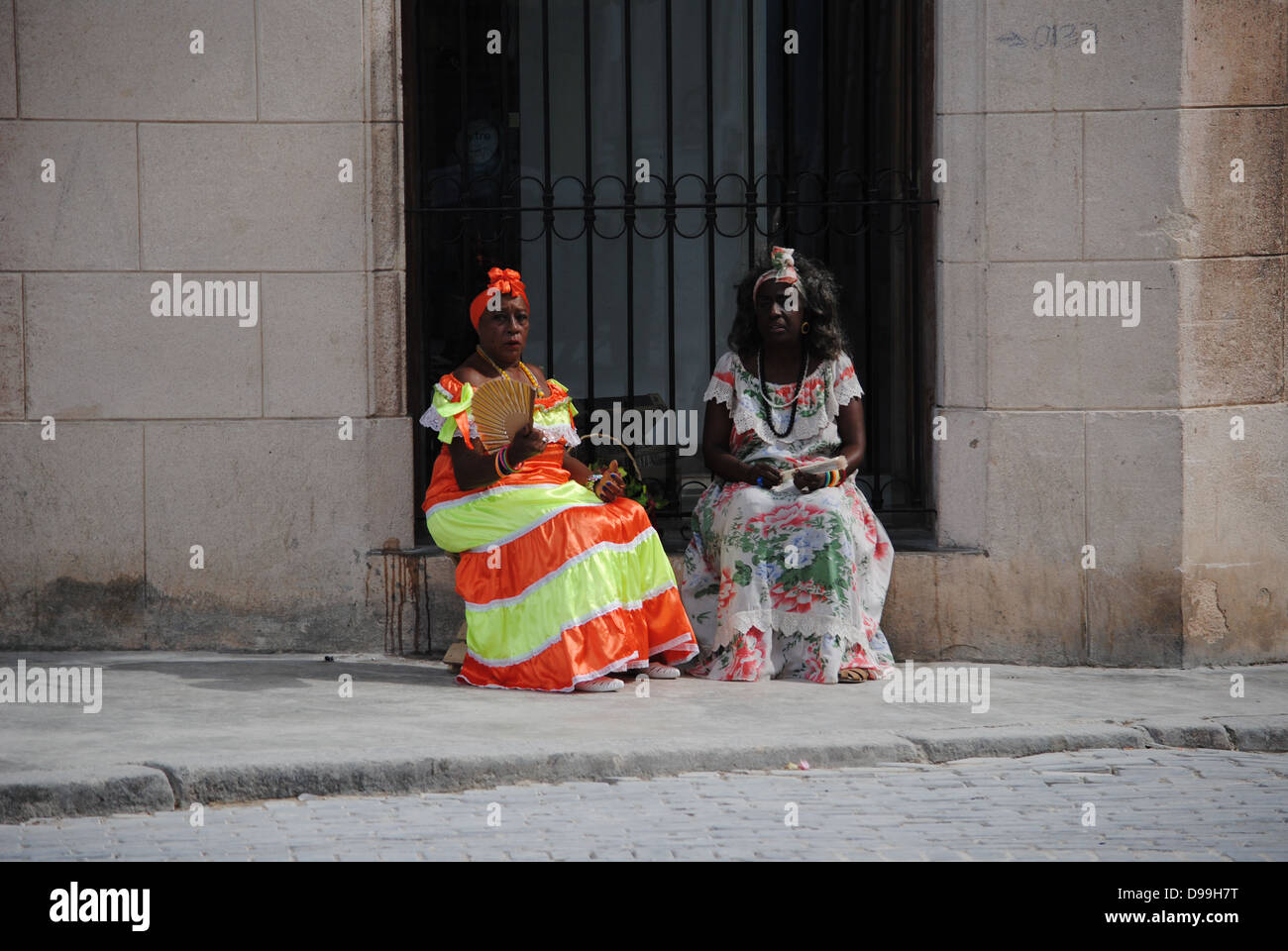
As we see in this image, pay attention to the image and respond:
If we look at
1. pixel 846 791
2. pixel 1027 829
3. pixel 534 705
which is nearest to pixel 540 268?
pixel 534 705

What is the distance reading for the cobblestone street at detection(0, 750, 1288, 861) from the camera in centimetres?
456

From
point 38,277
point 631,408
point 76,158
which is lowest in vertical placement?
point 631,408

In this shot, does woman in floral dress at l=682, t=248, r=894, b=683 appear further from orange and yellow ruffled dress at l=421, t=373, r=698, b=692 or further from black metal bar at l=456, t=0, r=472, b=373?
black metal bar at l=456, t=0, r=472, b=373

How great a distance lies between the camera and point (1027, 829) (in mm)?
4789

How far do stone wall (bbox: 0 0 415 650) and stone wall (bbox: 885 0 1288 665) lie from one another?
2.78 m

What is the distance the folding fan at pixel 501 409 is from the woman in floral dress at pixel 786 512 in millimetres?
1007

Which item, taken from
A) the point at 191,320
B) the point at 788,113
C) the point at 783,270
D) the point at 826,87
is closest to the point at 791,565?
the point at 783,270

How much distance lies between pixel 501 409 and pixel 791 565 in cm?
142

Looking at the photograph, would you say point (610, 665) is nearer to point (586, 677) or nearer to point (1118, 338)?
point (586, 677)

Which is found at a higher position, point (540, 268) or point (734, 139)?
point (734, 139)

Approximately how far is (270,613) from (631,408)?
6.85ft

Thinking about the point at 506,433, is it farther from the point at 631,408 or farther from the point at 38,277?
the point at 38,277

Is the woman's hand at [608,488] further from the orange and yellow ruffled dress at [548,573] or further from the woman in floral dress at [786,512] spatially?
the woman in floral dress at [786,512]

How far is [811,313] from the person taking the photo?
754 centimetres
